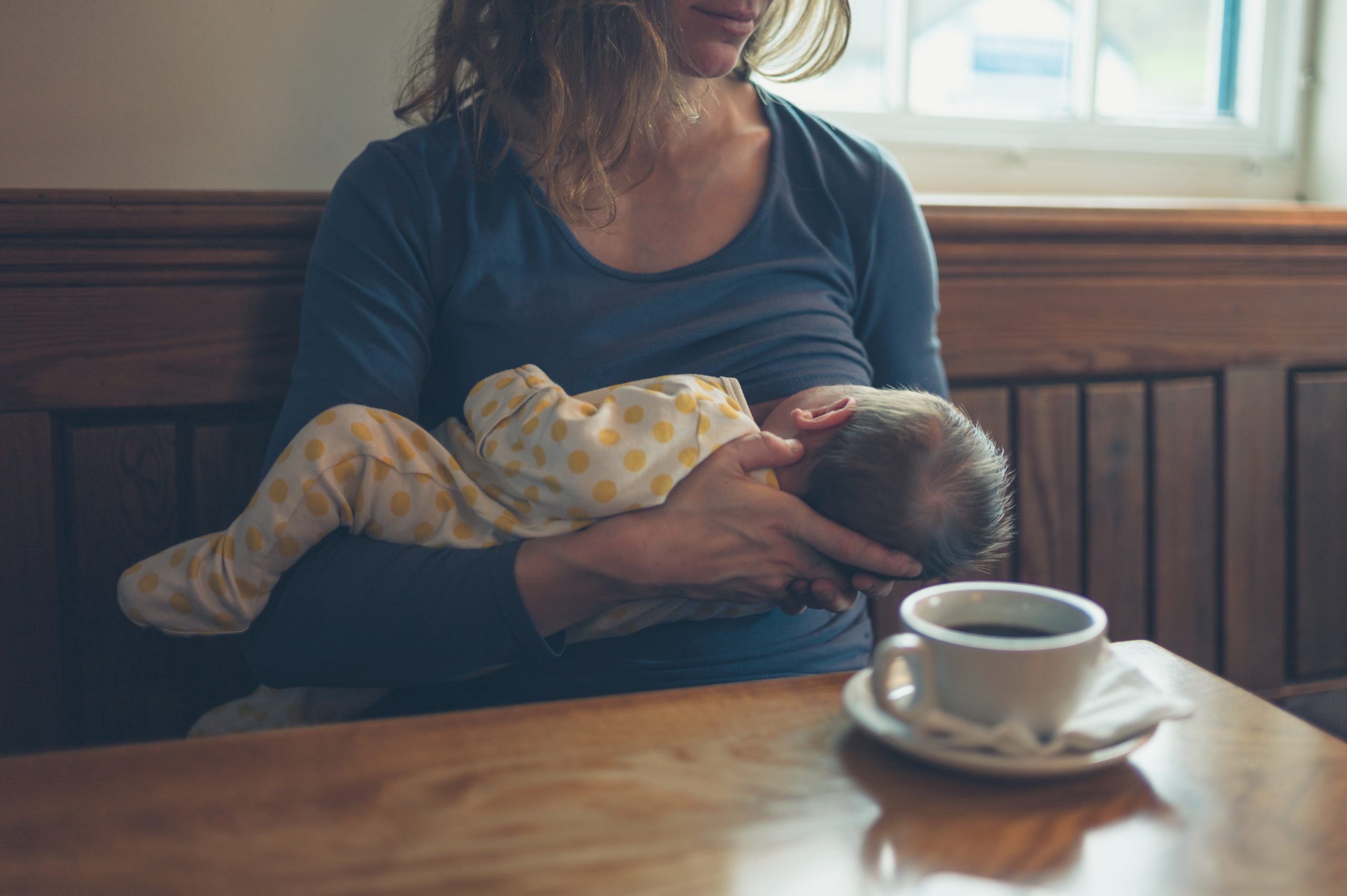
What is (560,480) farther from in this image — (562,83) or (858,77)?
(858,77)

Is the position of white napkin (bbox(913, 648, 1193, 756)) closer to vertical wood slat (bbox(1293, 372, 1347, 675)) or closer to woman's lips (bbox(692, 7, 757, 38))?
woman's lips (bbox(692, 7, 757, 38))

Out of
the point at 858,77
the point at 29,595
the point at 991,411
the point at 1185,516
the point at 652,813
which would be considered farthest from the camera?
the point at 858,77

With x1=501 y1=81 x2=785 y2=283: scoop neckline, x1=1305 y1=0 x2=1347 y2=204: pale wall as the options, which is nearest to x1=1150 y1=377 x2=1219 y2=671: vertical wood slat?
x1=1305 y1=0 x2=1347 y2=204: pale wall

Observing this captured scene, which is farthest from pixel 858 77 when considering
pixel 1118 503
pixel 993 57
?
pixel 1118 503

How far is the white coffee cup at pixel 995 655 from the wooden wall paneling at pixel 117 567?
0.95 meters

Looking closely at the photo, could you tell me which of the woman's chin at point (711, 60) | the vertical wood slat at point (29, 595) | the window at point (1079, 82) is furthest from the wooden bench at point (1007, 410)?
the woman's chin at point (711, 60)

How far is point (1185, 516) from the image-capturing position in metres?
1.60

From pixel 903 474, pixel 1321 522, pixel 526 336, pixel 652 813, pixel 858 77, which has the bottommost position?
pixel 1321 522

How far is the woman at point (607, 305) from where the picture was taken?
88 cm

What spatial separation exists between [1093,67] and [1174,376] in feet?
2.01

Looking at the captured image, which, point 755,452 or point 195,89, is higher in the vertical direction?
point 195,89

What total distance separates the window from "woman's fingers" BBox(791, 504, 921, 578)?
0.97m

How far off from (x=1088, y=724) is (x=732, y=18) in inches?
32.8

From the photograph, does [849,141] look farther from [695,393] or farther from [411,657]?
[411,657]
